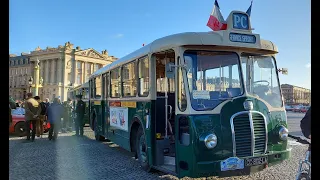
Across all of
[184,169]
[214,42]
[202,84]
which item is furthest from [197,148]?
[214,42]

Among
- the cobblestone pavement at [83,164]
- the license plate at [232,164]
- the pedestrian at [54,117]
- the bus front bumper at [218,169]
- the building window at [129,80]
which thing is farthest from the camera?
the pedestrian at [54,117]

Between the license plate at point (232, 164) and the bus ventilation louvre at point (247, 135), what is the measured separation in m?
0.11

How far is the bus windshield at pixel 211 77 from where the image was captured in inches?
211

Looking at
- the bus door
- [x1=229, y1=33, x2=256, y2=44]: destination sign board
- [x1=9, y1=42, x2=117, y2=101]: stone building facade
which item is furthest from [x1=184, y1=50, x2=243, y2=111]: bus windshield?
[x1=9, y1=42, x2=117, y2=101]: stone building facade

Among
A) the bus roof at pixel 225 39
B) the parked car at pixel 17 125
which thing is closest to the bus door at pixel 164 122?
the bus roof at pixel 225 39

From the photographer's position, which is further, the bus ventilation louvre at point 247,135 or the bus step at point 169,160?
the bus step at point 169,160

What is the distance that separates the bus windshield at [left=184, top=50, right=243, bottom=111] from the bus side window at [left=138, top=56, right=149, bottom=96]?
1583 millimetres

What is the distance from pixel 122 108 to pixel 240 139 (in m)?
4.18

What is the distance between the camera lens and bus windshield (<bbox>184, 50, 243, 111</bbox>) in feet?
17.6

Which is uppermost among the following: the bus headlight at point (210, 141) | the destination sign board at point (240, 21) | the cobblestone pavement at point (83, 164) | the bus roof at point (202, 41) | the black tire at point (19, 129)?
the destination sign board at point (240, 21)

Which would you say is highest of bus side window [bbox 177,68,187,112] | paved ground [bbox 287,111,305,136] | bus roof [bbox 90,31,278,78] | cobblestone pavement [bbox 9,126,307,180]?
bus roof [bbox 90,31,278,78]

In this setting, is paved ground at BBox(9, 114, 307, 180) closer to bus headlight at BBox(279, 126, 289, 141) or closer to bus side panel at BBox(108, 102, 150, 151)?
bus side panel at BBox(108, 102, 150, 151)

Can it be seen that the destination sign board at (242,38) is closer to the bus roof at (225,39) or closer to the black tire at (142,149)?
the bus roof at (225,39)

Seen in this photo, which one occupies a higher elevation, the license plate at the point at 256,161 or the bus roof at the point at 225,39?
the bus roof at the point at 225,39
